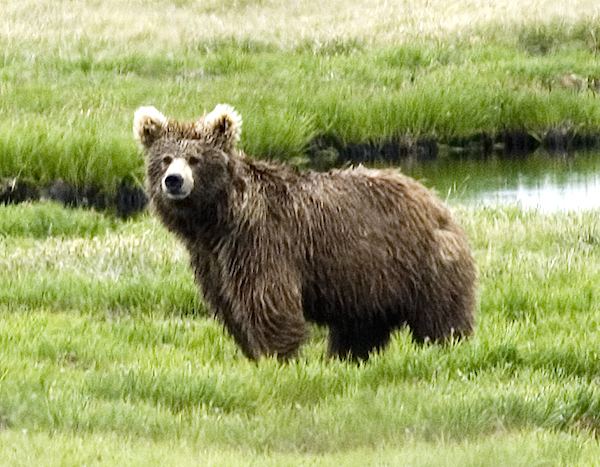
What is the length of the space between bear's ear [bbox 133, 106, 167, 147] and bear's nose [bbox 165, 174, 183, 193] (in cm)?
43

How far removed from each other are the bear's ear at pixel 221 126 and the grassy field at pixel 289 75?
329 inches

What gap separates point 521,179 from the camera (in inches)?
706


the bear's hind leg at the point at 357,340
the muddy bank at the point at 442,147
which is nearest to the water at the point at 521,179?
the muddy bank at the point at 442,147

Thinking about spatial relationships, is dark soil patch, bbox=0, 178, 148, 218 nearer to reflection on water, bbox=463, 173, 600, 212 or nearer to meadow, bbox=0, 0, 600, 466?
meadow, bbox=0, 0, 600, 466

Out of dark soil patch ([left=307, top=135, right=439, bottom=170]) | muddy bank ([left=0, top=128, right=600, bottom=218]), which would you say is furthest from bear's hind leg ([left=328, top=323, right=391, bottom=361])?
dark soil patch ([left=307, top=135, right=439, bottom=170])

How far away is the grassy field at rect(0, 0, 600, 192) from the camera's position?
1739 cm

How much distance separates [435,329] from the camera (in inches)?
328

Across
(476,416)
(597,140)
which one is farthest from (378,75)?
(476,416)

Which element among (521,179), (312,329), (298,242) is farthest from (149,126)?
(521,179)

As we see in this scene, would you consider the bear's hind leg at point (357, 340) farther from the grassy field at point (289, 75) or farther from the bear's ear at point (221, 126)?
the grassy field at point (289, 75)

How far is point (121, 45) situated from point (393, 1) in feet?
20.6

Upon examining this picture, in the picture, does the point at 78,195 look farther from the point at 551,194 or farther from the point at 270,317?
the point at 270,317

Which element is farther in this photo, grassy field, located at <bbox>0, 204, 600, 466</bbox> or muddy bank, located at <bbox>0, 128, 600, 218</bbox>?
muddy bank, located at <bbox>0, 128, 600, 218</bbox>

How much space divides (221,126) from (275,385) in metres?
1.49
